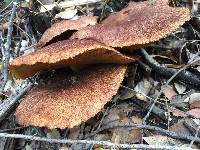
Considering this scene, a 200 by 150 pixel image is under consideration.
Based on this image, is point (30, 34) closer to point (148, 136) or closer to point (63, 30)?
point (63, 30)

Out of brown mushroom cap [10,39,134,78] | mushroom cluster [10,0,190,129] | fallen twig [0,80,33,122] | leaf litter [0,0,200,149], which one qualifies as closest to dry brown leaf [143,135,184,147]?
leaf litter [0,0,200,149]

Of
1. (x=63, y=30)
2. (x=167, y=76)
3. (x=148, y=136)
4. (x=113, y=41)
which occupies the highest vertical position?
(x=63, y=30)

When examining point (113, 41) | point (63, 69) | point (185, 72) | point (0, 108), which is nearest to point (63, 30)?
point (63, 69)

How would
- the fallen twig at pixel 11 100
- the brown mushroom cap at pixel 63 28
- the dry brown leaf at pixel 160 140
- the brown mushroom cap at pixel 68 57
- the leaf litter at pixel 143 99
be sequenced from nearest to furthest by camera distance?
the brown mushroom cap at pixel 68 57, the dry brown leaf at pixel 160 140, the leaf litter at pixel 143 99, the fallen twig at pixel 11 100, the brown mushroom cap at pixel 63 28

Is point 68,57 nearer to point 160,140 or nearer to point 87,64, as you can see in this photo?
point 87,64

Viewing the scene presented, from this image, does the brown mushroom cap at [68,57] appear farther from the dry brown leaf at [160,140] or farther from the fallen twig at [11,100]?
the dry brown leaf at [160,140]

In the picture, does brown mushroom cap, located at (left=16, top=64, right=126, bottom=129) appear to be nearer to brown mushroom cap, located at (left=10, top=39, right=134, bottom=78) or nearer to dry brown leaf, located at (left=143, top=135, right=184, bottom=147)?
brown mushroom cap, located at (left=10, top=39, right=134, bottom=78)

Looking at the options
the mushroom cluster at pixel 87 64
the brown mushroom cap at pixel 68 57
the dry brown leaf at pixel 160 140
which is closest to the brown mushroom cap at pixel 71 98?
the mushroom cluster at pixel 87 64

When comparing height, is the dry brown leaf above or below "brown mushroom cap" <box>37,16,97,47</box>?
below
